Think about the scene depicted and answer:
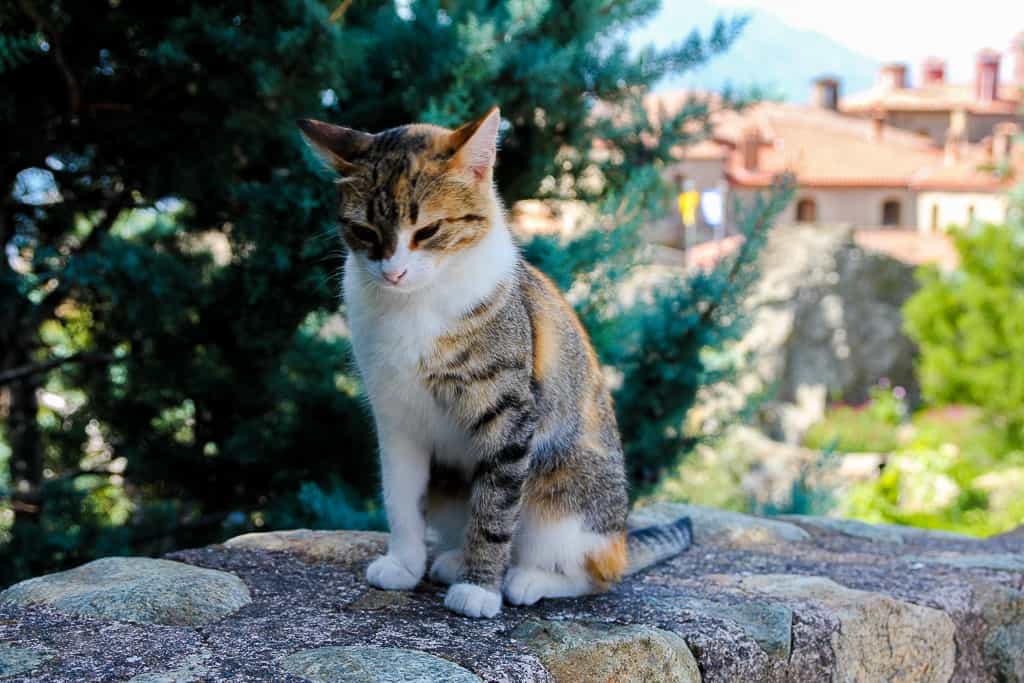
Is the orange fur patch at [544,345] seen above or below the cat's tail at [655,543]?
above

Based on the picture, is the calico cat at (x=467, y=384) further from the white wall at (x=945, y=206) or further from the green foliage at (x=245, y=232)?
the white wall at (x=945, y=206)

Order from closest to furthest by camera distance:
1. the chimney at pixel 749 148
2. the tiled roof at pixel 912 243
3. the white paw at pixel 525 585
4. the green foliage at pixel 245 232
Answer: the white paw at pixel 525 585
the green foliage at pixel 245 232
the tiled roof at pixel 912 243
the chimney at pixel 749 148

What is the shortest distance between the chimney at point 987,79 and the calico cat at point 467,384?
37.9 metres

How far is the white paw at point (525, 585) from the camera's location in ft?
8.54

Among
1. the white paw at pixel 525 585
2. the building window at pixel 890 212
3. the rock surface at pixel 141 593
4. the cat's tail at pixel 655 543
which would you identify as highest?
the rock surface at pixel 141 593

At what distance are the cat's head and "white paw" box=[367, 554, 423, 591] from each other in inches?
31.5

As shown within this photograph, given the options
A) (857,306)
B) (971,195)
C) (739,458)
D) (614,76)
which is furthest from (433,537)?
(971,195)

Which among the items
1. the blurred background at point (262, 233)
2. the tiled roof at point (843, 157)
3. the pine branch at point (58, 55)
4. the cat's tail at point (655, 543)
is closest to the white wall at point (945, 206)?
the tiled roof at point (843, 157)

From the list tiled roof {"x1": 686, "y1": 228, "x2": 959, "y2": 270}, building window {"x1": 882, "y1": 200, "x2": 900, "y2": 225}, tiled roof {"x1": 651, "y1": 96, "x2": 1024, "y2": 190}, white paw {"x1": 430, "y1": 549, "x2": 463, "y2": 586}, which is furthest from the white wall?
white paw {"x1": 430, "y1": 549, "x2": 463, "y2": 586}

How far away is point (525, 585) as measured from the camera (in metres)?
Result: 2.62

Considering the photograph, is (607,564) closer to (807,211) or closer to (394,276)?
(394,276)

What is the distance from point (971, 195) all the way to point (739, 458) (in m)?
20.1

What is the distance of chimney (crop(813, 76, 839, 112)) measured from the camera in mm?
34562

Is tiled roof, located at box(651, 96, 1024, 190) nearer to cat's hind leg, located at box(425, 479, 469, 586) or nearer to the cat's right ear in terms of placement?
cat's hind leg, located at box(425, 479, 469, 586)
